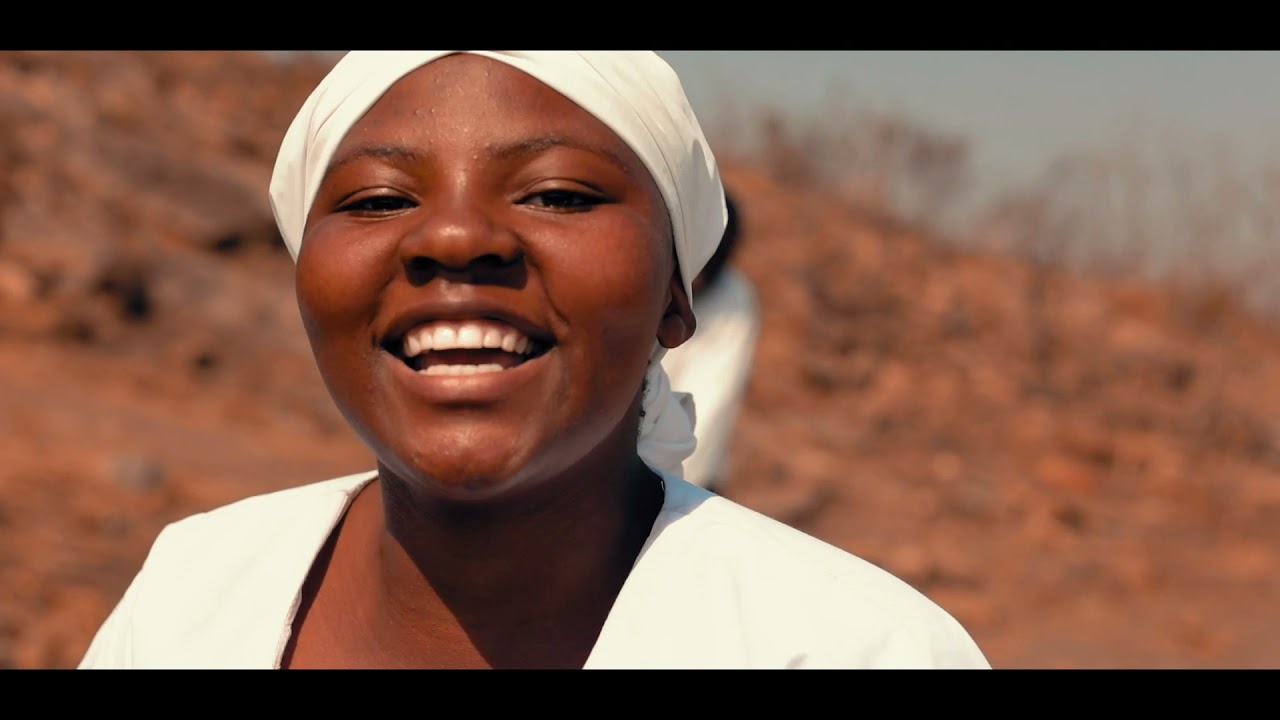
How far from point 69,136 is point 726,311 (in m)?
8.17

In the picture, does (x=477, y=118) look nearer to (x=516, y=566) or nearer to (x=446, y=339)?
(x=446, y=339)

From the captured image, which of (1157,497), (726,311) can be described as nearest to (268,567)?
(726,311)

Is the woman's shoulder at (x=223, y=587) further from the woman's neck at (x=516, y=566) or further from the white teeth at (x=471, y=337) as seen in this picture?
the white teeth at (x=471, y=337)

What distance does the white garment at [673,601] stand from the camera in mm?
1568

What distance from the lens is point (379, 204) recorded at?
165 cm

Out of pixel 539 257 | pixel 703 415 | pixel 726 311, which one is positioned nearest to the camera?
pixel 539 257

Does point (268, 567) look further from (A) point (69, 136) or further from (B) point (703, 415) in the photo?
(A) point (69, 136)

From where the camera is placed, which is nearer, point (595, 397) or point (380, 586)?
point (595, 397)

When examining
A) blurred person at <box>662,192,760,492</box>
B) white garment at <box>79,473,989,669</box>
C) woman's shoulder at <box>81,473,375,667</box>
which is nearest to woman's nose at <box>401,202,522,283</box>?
white garment at <box>79,473,989,669</box>

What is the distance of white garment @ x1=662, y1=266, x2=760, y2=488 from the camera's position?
3.80 meters

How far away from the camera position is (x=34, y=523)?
6270 mm

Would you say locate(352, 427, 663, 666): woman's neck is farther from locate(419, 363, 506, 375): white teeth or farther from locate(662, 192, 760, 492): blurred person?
locate(662, 192, 760, 492): blurred person

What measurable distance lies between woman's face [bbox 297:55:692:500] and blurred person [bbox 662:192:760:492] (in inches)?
79.2

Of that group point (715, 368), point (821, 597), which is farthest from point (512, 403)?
point (715, 368)
